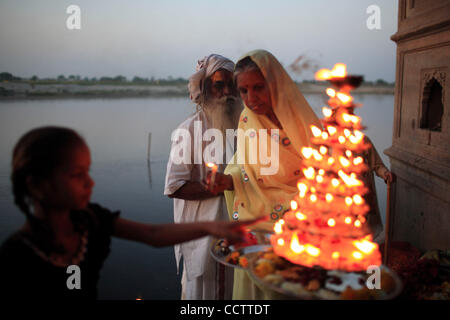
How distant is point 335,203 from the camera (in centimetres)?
183

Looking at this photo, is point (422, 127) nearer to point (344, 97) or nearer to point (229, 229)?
point (344, 97)

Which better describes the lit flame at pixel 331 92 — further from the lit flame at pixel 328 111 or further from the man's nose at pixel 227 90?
the man's nose at pixel 227 90

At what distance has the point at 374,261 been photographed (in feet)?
5.79

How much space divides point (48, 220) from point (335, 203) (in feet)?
4.45

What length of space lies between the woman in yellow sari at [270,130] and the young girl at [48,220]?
0.99 meters

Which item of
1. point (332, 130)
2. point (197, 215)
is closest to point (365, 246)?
point (332, 130)

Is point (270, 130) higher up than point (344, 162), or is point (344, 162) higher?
point (270, 130)

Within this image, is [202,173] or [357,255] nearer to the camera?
[357,255]

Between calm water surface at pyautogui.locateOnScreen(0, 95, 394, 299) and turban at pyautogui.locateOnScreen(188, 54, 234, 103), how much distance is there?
0.31 meters

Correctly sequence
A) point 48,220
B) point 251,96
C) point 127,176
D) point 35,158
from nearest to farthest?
1. point 35,158
2. point 48,220
3. point 251,96
4. point 127,176

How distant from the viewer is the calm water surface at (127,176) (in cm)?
962
